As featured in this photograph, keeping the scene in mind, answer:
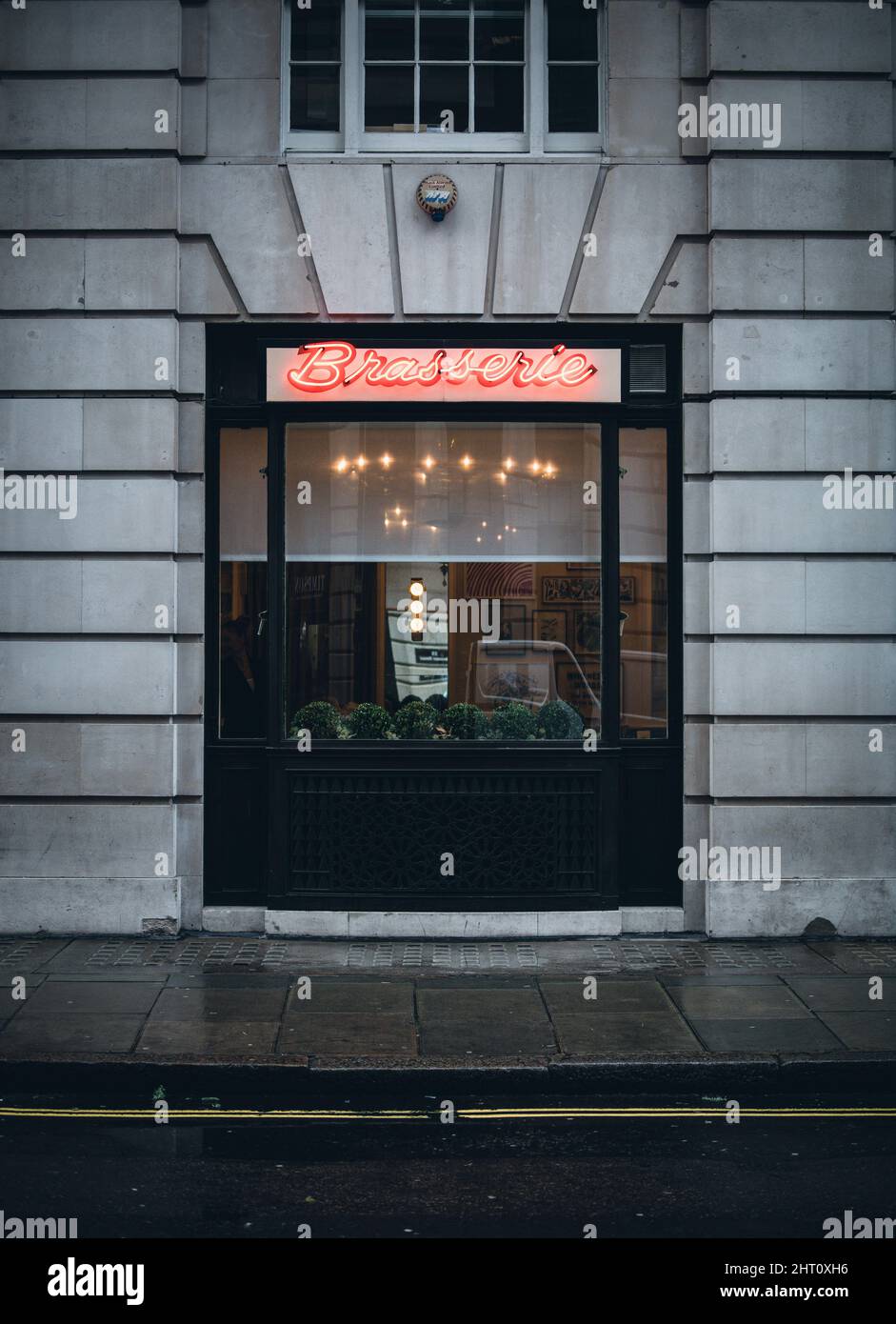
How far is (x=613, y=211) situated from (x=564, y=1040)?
670cm

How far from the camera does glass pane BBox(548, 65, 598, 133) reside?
1129 cm

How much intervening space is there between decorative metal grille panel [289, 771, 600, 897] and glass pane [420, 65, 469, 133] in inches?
216

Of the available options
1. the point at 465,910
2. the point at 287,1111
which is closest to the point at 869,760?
the point at 465,910

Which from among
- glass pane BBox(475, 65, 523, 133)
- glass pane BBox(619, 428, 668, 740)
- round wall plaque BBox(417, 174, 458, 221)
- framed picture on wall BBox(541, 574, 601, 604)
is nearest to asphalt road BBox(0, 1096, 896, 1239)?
glass pane BBox(619, 428, 668, 740)

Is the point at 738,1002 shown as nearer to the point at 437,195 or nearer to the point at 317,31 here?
the point at 437,195

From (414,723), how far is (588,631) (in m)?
1.66

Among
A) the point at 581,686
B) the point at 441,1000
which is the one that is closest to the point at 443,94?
the point at 581,686

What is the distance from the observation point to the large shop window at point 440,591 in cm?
1130

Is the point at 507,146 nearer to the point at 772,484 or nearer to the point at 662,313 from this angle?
the point at 662,313

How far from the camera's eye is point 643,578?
11.4 metres

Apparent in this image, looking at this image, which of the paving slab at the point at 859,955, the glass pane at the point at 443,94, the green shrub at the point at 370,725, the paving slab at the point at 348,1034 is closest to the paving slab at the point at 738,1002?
the paving slab at the point at 859,955

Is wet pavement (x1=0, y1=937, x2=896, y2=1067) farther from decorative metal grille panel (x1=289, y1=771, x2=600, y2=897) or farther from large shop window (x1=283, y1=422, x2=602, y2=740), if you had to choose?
large shop window (x1=283, y1=422, x2=602, y2=740)

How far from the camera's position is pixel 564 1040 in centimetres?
816

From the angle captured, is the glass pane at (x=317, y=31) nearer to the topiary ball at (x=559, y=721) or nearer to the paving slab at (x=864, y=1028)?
the topiary ball at (x=559, y=721)
